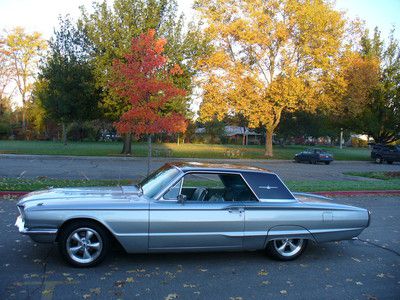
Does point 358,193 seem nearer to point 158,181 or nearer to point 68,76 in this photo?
point 158,181

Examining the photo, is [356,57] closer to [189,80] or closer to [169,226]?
[189,80]

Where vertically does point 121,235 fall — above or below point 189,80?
below

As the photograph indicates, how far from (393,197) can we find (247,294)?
34.6 ft

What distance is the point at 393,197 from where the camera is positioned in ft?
43.5

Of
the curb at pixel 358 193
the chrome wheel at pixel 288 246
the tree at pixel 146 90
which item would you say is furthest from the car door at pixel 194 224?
the tree at pixel 146 90

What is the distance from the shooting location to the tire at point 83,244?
5.14 metres

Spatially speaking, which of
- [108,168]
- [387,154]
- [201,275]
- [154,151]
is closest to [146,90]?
[108,168]

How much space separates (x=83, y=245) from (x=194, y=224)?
1501mm

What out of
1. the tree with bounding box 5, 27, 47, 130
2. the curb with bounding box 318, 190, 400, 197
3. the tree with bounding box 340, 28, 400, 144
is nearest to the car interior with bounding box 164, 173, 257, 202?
the curb with bounding box 318, 190, 400, 197

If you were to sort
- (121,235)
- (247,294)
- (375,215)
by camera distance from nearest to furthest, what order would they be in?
(247,294), (121,235), (375,215)

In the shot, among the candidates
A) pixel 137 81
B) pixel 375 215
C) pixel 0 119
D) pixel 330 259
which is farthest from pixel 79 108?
pixel 0 119

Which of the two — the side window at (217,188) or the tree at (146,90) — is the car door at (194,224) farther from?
the tree at (146,90)

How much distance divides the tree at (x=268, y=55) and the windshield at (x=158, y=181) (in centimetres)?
Result: 2467

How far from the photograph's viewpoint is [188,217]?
5.37m
